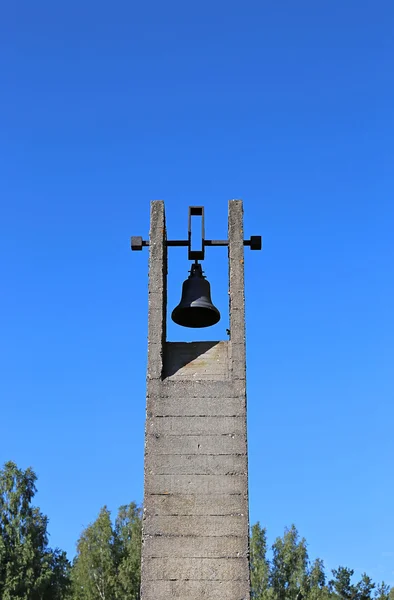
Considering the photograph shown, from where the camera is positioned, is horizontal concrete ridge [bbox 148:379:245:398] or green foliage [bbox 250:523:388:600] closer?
horizontal concrete ridge [bbox 148:379:245:398]

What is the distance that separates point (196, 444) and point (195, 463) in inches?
7.9

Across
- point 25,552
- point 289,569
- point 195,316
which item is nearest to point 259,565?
point 289,569

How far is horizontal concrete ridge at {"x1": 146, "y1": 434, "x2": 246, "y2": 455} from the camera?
773cm

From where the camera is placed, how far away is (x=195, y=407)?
313 inches

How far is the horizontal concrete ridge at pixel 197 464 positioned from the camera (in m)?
7.64

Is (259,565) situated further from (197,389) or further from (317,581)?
(197,389)

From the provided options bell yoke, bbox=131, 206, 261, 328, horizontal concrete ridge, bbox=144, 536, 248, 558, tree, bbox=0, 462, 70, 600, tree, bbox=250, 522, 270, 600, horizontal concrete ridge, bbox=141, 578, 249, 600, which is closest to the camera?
horizontal concrete ridge, bbox=141, 578, 249, 600

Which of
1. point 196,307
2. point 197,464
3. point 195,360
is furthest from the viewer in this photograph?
point 196,307

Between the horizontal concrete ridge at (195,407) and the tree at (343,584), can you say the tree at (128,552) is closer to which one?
the tree at (343,584)

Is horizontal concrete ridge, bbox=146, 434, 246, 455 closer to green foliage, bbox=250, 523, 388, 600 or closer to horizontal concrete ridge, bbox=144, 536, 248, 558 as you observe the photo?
horizontal concrete ridge, bbox=144, 536, 248, 558

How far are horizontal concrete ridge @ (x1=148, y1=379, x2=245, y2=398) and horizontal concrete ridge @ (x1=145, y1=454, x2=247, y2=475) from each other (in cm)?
65

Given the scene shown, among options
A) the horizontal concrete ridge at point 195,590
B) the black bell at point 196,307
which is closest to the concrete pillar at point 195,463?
the horizontal concrete ridge at point 195,590

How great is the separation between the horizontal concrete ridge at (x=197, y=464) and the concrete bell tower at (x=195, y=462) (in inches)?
0.4

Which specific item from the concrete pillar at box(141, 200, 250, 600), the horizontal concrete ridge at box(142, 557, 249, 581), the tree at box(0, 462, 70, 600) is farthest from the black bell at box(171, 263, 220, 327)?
the tree at box(0, 462, 70, 600)
